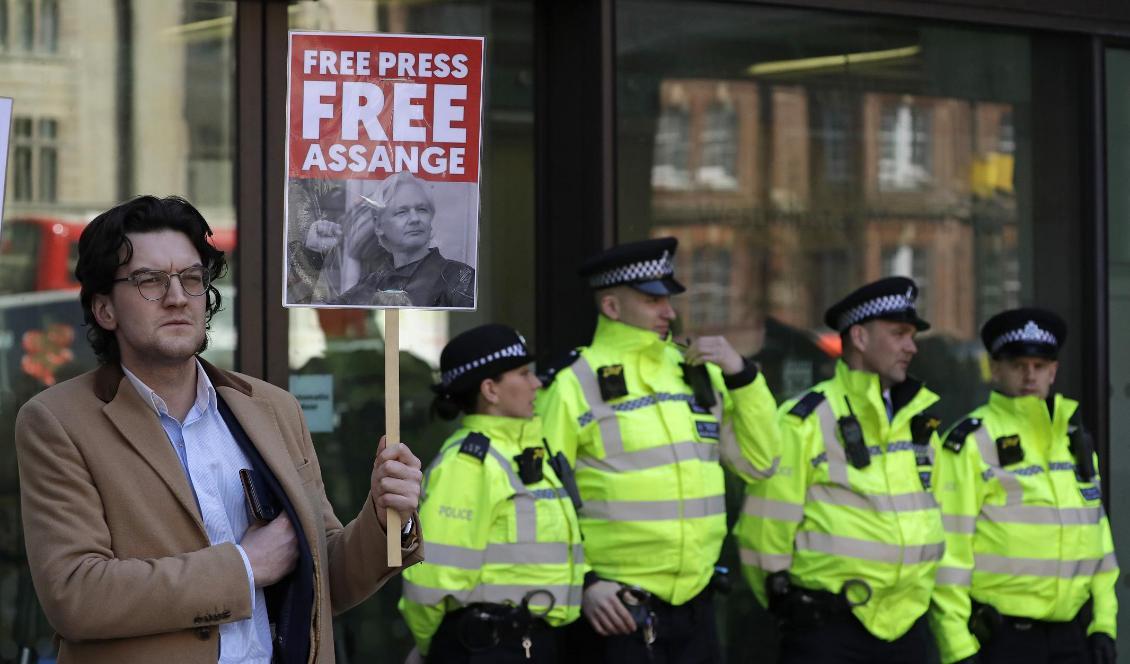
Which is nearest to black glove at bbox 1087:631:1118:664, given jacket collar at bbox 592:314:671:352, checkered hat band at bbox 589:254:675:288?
jacket collar at bbox 592:314:671:352

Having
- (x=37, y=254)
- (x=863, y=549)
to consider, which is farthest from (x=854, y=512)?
(x=37, y=254)

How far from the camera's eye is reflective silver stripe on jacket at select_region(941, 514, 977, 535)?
6.08 metres

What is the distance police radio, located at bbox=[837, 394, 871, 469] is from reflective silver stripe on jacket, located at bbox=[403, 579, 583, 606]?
1.28m

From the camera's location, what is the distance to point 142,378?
3.11m

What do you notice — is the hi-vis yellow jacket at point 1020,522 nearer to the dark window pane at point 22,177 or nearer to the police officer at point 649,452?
the police officer at point 649,452

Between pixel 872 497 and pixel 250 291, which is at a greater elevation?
pixel 250 291

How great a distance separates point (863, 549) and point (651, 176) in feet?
6.16

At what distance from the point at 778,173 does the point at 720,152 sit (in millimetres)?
315

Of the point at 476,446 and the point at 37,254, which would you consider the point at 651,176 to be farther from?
the point at 37,254

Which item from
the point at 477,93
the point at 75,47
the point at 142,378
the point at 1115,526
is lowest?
the point at 1115,526

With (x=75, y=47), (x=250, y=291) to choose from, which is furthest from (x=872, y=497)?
(x=75, y=47)

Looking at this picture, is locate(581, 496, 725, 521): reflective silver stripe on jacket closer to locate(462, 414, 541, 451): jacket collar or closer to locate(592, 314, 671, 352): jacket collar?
locate(462, 414, 541, 451): jacket collar

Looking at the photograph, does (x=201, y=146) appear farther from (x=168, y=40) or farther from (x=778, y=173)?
(x=778, y=173)

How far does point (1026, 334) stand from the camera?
20.8 ft
